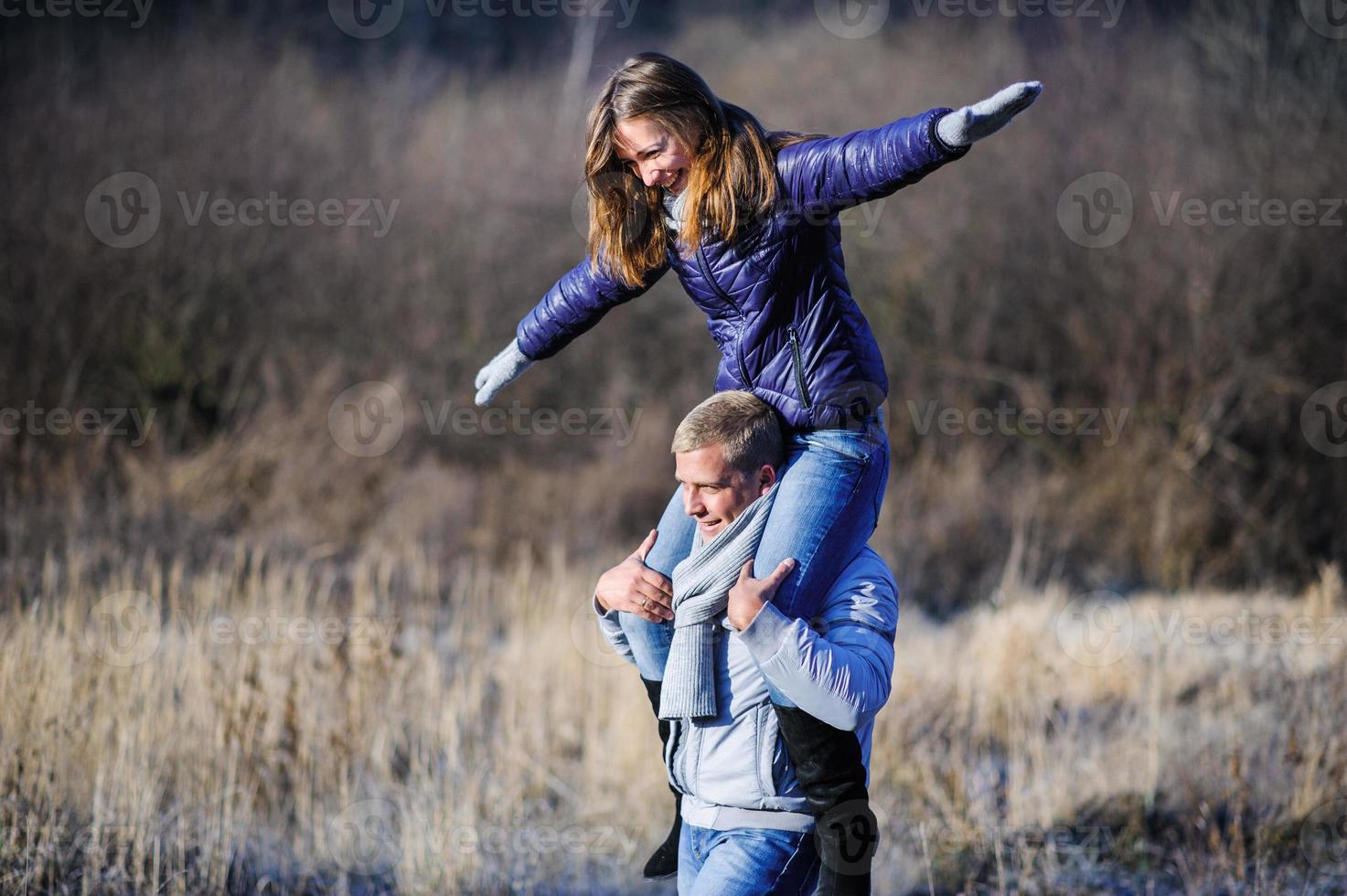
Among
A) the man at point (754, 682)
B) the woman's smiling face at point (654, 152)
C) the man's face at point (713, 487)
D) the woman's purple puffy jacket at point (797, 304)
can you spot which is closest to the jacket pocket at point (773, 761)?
the man at point (754, 682)

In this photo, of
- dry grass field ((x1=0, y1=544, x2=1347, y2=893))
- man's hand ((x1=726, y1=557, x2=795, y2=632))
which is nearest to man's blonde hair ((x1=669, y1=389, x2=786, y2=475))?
man's hand ((x1=726, y1=557, x2=795, y2=632))

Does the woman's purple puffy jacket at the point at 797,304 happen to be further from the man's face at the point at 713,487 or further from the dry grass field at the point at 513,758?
the dry grass field at the point at 513,758

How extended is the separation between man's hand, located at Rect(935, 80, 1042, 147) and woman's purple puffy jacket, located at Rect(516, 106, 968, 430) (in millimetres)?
242

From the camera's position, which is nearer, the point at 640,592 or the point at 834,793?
the point at 834,793

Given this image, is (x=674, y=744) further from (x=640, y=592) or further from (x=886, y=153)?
(x=886, y=153)

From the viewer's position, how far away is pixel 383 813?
4660mm

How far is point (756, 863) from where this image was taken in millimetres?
2371

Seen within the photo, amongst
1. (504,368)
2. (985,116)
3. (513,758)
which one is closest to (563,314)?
(504,368)

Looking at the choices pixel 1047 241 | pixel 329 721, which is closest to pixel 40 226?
pixel 329 721

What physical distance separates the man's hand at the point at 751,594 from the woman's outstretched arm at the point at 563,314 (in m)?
0.84

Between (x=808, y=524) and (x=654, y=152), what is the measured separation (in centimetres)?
89

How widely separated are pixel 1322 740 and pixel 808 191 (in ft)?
12.4

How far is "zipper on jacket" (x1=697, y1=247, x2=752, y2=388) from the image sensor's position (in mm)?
2658

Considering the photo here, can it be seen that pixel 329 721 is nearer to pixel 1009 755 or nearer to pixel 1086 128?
pixel 1009 755
